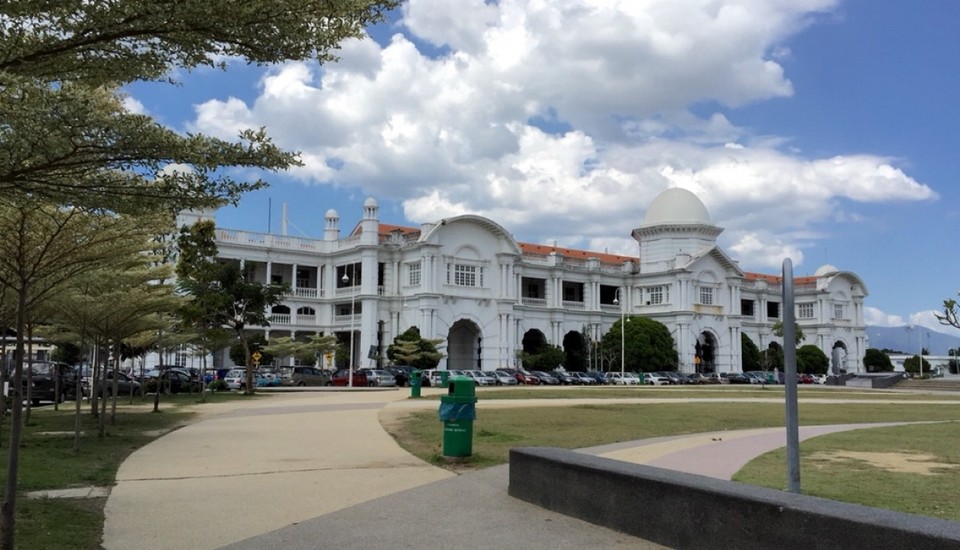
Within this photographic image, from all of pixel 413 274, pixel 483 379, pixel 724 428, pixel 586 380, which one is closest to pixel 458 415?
pixel 724 428

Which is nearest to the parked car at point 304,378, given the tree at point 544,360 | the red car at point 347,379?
the red car at point 347,379

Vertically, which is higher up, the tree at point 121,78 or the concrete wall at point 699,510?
the tree at point 121,78

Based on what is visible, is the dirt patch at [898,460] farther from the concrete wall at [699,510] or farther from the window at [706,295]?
the window at [706,295]

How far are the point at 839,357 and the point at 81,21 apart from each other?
103667 mm

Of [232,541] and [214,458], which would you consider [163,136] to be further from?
[214,458]

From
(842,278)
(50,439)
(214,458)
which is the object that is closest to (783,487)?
(214,458)

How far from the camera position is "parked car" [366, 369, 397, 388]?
52250 mm

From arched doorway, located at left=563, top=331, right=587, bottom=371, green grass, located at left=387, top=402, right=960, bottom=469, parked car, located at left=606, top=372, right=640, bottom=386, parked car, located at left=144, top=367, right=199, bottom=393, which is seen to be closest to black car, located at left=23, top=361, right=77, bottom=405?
parked car, located at left=144, top=367, right=199, bottom=393

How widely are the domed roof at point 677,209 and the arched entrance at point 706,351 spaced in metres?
12.1

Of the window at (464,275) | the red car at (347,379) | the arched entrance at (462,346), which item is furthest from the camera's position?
the arched entrance at (462,346)

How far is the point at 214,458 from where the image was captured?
1425cm

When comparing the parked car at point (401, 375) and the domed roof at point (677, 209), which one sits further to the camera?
the domed roof at point (677, 209)

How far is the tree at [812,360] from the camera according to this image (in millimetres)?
90438

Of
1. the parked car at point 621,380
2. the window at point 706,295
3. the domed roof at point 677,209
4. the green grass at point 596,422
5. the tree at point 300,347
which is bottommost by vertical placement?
the parked car at point 621,380
